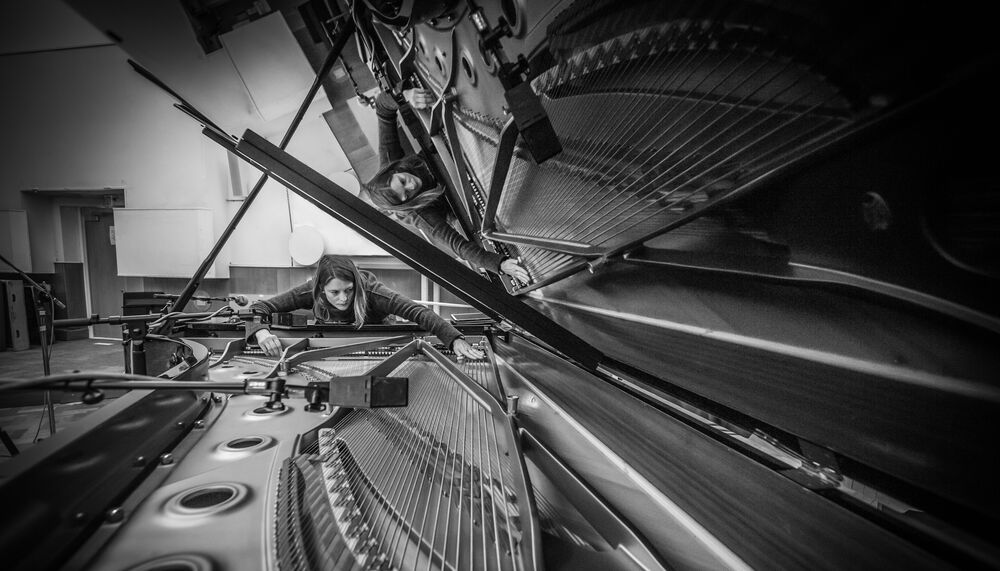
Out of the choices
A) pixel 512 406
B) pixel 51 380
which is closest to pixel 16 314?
pixel 51 380

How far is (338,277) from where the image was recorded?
12.4 ft

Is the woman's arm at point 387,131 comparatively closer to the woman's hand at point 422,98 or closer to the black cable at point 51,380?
the woman's hand at point 422,98

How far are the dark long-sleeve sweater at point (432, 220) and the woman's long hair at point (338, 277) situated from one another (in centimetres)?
78

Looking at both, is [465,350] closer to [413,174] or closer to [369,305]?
[413,174]

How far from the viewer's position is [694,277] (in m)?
1.12

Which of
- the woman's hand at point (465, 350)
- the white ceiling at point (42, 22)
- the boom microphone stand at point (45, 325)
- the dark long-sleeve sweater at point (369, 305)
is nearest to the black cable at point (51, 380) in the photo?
the woman's hand at point (465, 350)

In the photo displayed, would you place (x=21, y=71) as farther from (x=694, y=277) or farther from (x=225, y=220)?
(x=694, y=277)

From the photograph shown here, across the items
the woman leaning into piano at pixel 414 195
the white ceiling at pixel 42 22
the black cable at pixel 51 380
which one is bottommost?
the black cable at pixel 51 380

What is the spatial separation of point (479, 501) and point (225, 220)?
905 centimetres

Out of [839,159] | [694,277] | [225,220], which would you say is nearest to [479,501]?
[694,277]

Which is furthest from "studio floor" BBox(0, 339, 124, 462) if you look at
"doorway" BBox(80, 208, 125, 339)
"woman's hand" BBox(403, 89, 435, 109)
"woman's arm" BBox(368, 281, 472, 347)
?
"woman's hand" BBox(403, 89, 435, 109)

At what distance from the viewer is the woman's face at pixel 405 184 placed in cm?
340

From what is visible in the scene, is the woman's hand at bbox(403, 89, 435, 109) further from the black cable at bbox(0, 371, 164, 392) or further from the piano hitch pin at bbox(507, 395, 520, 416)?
the black cable at bbox(0, 371, 164, 392)

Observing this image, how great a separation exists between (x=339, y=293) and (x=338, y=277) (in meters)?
0.21
